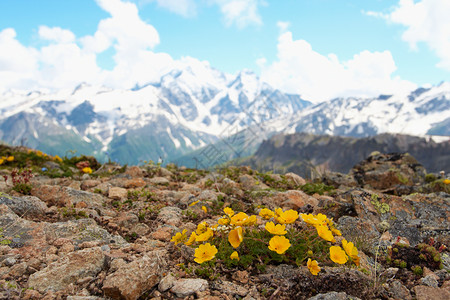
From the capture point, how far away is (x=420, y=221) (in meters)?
6.14

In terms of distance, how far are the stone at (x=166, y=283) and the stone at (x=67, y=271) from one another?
895 millimetres

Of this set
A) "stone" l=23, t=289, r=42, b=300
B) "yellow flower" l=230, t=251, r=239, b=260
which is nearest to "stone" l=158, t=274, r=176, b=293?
"yellow flower" l=230, t=251, r=239, b=260

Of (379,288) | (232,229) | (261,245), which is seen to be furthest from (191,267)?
(379,288)

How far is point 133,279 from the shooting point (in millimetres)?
3361

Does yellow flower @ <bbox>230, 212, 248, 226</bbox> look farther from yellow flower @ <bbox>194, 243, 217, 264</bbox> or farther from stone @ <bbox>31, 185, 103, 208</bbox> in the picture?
stone @ <bbox>31, 185, 103, 208</bbox>

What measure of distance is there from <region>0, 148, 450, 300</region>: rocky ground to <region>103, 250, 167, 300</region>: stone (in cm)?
1

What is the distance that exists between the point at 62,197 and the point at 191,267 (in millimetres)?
4251

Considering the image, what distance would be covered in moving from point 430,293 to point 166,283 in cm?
331

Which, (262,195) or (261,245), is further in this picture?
(262,195)

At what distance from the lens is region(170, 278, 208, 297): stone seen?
136 inches

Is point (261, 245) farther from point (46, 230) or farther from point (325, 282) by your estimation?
point (46, 230)

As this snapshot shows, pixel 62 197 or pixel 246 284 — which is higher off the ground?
pixel 62 197

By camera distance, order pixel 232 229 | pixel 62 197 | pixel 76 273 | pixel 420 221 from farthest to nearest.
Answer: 1. pixel 62 197
2. pixel 420 221
3. pixel 232 229
4. pixel 76 273

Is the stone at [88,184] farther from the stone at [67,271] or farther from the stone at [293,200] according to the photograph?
the stone at [293,200]
